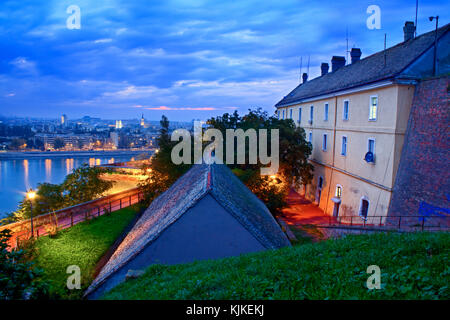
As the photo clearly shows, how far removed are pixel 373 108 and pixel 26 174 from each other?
6599cm

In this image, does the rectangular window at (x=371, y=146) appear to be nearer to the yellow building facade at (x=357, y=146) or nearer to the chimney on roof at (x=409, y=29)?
the yellow building facade at (x=357, y=146)

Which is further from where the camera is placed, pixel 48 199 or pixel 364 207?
pixel 48 199

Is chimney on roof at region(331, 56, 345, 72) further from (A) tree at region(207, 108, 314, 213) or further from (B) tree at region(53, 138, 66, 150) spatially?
(B) tree at region(53, 138, 66, 150)

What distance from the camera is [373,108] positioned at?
19453 millimetres

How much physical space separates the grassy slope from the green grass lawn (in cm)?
586

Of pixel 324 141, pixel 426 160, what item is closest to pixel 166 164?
pixel 324 141

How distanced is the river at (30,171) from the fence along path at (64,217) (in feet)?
55.1

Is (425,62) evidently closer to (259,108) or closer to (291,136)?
(291,136)

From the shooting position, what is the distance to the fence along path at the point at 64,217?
60.6 ft

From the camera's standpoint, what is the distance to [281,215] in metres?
24.3

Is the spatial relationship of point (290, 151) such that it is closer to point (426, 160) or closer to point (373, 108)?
point (373, 108)

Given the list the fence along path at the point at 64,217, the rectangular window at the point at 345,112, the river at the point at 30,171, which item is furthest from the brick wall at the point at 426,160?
the river at the point at 30,171

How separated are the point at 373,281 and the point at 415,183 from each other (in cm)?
1218

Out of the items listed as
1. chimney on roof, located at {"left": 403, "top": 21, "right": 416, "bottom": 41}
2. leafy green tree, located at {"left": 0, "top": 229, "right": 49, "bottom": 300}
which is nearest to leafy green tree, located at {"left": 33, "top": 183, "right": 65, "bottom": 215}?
leafy green tree, located at {"left": 0, "top": 229, "right": 49, "bottom": 300}
